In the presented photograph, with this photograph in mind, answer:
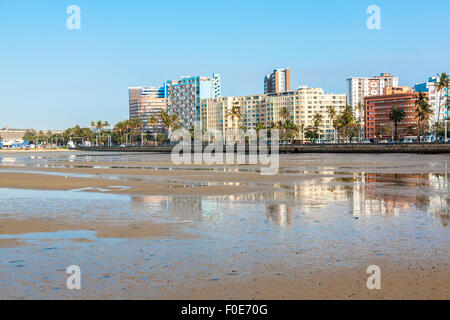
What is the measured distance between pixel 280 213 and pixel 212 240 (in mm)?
4603

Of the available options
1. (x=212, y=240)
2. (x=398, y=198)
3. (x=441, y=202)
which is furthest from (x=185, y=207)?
(x=441, y=202)

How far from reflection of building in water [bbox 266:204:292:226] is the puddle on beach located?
0.10ft

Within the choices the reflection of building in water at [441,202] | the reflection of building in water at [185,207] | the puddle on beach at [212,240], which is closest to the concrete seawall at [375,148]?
the reflection of building in water at [441,202]

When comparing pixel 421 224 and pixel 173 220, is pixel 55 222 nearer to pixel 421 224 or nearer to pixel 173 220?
pixel 173 220

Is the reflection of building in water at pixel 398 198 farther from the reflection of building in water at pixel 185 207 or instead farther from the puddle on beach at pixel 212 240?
the reflection of building in water at pixel 185 207

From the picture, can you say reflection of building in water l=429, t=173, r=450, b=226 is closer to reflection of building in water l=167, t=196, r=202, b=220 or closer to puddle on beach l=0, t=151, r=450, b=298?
puddle on beach l=0, t=151, r=450, b=298

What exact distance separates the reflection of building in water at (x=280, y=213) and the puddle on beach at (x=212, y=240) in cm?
3

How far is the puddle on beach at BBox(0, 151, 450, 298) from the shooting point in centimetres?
816

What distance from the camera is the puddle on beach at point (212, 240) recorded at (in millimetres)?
8156

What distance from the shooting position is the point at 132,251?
9992mm

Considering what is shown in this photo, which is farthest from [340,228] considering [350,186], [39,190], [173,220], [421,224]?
[39,190]

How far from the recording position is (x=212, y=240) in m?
11.1

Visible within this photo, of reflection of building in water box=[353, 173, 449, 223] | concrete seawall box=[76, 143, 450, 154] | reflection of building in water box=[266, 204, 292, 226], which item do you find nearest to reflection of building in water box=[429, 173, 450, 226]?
reflection of building in water box=[353, 173, 449, 223]
